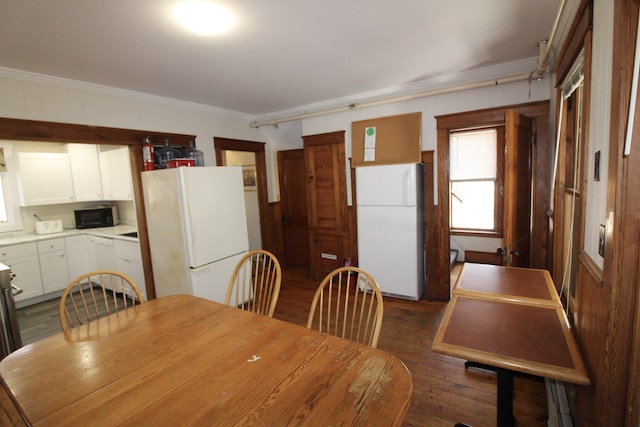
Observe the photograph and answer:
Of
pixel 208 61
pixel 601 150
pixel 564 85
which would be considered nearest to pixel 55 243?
pixel 208 61

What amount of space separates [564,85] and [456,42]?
807 millimetres

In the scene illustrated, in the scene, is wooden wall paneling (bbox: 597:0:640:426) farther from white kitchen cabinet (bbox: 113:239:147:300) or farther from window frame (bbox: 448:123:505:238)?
white kitchen cabinet (bbox: 113:239:147:300)

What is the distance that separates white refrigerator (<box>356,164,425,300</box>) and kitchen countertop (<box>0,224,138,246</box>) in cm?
269

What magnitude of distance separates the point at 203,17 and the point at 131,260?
2955 millimetres

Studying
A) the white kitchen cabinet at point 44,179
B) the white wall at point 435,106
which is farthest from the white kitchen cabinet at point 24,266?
the white wall at point 435,106

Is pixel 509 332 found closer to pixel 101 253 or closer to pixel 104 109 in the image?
pixel 104 109

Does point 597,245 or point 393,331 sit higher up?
point 597,245

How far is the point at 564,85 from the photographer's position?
6.62 ft

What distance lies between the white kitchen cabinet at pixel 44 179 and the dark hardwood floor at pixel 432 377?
5.29 ft

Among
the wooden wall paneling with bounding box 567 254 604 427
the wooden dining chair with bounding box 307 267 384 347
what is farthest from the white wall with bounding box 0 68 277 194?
the wooden wall paneling with bounding box 567 254 604 427

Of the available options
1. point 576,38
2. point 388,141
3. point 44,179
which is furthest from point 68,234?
point 576,38

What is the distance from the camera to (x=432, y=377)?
2115 millimetres

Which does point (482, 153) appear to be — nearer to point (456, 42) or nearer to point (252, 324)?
point (456, 42)

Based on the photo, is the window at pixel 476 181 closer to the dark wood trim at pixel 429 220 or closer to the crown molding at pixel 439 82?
the dark wood trim at pixel 429 220
